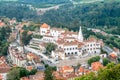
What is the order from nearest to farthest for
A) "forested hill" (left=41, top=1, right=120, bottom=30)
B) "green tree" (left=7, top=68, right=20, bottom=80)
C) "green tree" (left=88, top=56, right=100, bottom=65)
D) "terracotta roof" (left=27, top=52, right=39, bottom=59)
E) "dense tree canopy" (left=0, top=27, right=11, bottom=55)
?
"green tree" (left=7, top=68, right=20, bottom=80)
"green tree" (left=88, top=56, right=100, bottom=65)
"terracotta roof" (left=27, top=52, right=39, bottom=59)
"dense tree canopy" (left=0, top=27, right=11, bottom=55)
"forested hill" (left=41, top=1, right=120, bottom=30)

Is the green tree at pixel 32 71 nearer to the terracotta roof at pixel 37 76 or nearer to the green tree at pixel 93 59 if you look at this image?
the terracotta roof at pixel 37 76

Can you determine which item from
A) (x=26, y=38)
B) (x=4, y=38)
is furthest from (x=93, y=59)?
(x=4, y=38)

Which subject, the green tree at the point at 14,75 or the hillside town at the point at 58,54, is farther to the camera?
the hillside town at the point at 58,54

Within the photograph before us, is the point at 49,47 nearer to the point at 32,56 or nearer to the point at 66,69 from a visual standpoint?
the point at 32,56

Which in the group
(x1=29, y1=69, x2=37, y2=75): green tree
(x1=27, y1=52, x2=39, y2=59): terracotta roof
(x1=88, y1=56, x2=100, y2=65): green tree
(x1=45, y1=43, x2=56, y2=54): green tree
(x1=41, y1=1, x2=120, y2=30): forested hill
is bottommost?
(x1=41, y1=1, x2=120, y2=30): forested hill

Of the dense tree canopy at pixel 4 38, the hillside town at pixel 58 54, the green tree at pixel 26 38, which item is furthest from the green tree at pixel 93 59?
the dense tree canopy at pixel 4 38

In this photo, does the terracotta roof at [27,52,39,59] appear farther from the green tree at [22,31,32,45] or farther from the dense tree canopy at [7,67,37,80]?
the green tree at [22,31,32,45]

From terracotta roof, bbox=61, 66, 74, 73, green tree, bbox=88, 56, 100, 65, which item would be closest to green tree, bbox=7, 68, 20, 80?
terracotta roof, bbox=61, 66, 74, 73
